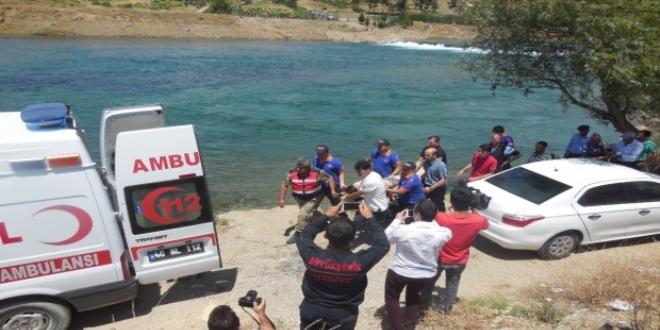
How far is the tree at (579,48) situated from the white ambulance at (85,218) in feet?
25.2

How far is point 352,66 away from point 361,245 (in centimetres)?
3394

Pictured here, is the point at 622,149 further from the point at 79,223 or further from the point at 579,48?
the point at 79,223

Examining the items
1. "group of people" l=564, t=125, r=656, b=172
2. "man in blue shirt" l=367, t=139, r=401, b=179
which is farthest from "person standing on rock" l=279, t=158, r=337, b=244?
"group of people" l=564, t=125, r=656, b=172

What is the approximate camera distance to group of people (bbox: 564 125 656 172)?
32.1 feet

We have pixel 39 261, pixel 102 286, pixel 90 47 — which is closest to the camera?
pixel 39 261

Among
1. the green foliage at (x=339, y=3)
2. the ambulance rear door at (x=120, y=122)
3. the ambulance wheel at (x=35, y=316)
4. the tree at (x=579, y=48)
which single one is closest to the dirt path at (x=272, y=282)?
the ambulance wheel at (x=35, y=316)

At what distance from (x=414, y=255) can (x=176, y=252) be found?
2.90 m

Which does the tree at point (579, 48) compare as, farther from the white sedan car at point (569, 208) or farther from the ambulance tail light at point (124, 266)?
the ambulance tail light at point (124, 266)

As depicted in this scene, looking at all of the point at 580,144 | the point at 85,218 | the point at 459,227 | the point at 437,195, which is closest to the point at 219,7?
the point at 580,144

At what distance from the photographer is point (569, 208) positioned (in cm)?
748

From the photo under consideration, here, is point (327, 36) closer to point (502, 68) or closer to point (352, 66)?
point (352, 66)

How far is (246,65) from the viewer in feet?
125

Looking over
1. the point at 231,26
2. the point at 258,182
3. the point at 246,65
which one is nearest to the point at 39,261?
the point at 258,182

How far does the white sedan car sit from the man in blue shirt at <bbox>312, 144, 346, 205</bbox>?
2323 mm
